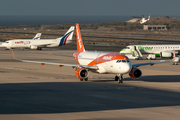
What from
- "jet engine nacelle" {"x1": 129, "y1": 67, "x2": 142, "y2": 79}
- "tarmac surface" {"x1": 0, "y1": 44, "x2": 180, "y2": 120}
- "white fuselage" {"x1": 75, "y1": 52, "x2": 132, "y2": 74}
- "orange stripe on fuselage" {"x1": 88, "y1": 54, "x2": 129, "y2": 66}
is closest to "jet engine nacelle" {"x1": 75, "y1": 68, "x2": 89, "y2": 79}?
"tarmac surface" {"x1": 0, "y1": 44, "x2": 180, "y2": 120}

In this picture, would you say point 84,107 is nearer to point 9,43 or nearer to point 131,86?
point 131,86

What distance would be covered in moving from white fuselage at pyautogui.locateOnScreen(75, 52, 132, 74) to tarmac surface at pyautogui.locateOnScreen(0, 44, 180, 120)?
6.28 feet

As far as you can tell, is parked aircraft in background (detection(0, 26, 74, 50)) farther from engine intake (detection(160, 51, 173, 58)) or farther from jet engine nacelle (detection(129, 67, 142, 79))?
jet engine nacelle (detection(129, 67, 142, 79))

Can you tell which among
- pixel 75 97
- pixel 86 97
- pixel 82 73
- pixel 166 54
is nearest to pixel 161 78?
pixel 82 73

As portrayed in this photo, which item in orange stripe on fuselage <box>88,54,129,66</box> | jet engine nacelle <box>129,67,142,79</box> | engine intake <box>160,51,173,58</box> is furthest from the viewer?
engine intake <box>160,51,173,58</box>

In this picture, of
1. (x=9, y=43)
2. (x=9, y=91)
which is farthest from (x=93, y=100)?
(x=9, y=43)

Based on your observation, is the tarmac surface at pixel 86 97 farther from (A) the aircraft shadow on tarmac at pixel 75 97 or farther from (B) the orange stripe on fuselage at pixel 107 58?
(B) the orange stripe on fuselage at pixel 107 58

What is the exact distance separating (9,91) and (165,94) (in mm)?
16570

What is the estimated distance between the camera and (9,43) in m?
111

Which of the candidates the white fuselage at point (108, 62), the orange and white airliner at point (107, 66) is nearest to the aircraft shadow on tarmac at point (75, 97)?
the orange and white airliner at point (107, 66)

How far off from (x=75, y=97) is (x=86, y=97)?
1.08m

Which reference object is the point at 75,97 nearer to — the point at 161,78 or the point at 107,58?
the point at 107,58

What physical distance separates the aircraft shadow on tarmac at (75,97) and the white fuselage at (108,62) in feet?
6.45

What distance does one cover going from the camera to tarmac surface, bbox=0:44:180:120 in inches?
1061
